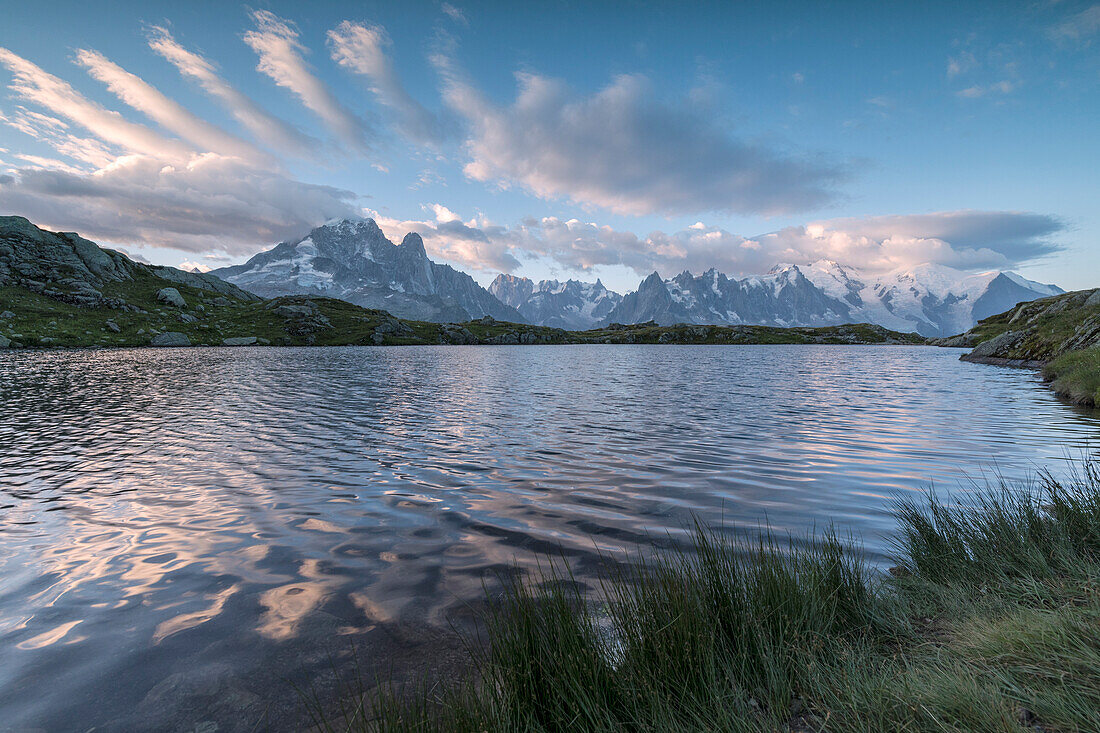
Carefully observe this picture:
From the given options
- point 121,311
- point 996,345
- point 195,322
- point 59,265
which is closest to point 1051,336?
point 996,345

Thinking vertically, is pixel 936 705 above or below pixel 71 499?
above

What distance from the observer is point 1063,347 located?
147ft

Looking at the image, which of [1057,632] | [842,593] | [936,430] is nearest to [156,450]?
[842,593]

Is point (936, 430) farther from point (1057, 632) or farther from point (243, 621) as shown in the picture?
point (243, 621)

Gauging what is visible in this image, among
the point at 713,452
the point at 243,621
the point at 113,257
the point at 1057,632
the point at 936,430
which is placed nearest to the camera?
the point at 1057,632

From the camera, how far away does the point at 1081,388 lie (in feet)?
92.9

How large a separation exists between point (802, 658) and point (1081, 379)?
40.0 metres

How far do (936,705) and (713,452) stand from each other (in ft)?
49.4

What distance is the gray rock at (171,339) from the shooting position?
10438 centimetres

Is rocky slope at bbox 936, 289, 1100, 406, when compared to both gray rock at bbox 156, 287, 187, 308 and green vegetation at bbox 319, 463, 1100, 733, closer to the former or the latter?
green vegetation at bbox 319, 463, 1100, 733

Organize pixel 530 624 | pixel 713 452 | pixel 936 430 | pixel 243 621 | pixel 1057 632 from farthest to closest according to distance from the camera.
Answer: pixel 936 430
pixel 713 452
pixel 243 621
pixel 530 624
pixel 1057 632

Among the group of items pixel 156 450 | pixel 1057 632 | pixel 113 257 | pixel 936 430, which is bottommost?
pixel 156 450

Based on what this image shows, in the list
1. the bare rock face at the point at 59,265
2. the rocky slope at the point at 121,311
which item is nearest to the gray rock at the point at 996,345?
the rocky slope at the point at 121,311

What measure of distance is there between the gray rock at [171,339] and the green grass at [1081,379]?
144605 millimetres
